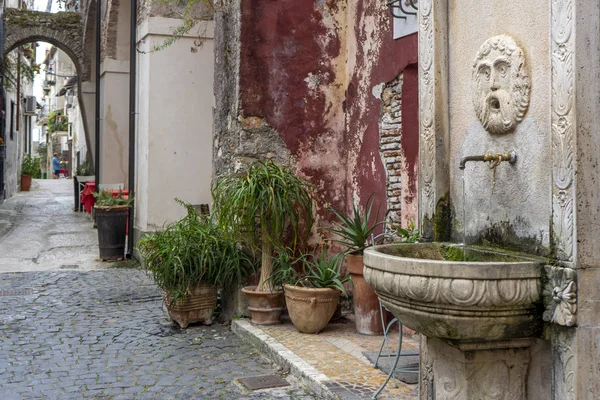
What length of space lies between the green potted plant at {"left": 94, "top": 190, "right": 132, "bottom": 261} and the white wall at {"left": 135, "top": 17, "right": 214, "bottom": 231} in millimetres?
347

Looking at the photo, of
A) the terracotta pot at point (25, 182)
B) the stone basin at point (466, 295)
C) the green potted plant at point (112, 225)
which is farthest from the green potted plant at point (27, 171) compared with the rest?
the stone basin at point (466, 295)

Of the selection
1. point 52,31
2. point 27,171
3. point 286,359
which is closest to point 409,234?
point 286,359

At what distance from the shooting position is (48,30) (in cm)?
1777

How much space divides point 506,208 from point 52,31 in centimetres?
1697

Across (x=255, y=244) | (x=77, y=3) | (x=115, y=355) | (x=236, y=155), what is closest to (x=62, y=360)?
(x=115, y=355)

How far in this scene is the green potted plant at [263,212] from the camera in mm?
5695

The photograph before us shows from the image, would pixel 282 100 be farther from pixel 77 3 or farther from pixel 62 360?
pixel 77 3

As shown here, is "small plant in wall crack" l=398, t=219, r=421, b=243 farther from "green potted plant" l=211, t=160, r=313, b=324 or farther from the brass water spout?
the brass water spout

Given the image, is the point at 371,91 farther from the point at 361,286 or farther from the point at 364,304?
the point at 364,304

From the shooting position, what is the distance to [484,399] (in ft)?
10.4

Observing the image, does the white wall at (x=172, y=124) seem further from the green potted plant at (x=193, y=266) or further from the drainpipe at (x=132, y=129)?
the green potted plant at (x=193, y=266)

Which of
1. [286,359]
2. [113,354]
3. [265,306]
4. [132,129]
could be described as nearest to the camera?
[286,359]

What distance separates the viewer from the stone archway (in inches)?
686

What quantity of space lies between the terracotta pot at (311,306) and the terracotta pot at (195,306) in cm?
94
